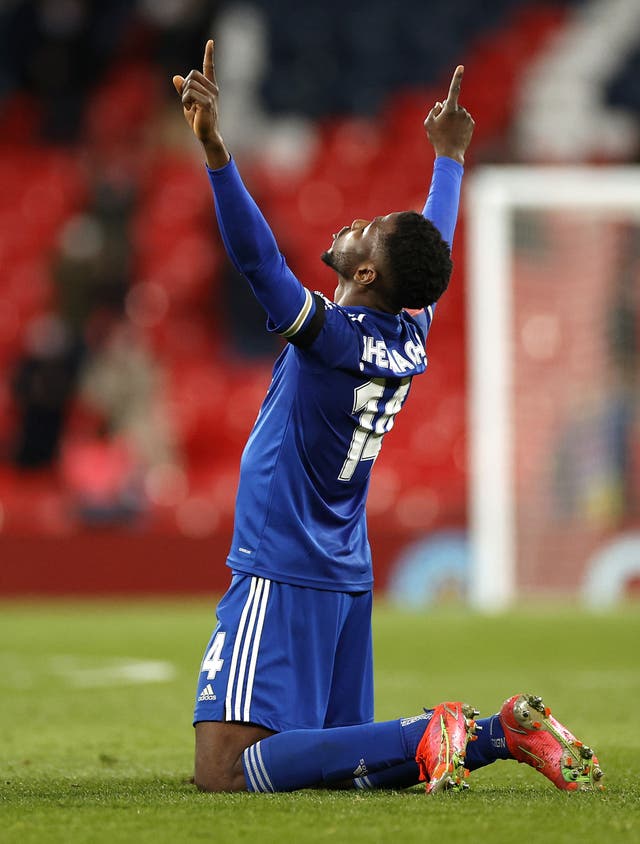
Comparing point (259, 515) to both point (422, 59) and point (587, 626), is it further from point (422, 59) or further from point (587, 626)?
point (422, 59)

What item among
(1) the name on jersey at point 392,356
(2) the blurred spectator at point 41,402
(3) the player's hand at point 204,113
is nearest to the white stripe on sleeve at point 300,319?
(1) the name on jersey at point 392,356

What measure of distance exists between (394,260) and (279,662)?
101 cm

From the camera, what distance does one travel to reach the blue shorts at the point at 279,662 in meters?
3.53

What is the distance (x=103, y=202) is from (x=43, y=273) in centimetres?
94

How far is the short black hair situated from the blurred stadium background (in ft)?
25.1

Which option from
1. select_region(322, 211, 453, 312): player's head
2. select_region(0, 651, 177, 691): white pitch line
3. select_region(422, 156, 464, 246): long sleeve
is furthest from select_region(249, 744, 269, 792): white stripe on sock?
select_region(0, 651, 177, 691): white pitch line

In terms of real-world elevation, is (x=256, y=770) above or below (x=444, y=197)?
below

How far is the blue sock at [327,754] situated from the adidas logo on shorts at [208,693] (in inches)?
6.3

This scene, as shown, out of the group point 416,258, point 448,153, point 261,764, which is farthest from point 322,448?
point 448,153

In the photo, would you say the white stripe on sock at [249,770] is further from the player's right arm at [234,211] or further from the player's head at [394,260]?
the player's head at [394,260]

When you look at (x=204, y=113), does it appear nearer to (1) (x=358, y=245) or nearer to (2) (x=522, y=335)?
(1) (x=358, y=245)

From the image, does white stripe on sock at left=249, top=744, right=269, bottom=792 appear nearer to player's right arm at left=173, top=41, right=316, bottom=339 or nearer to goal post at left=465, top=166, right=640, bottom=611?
player's right arm at left=173, top=41, right=316, bottom=339

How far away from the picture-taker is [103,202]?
14461 millimetres

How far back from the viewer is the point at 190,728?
207 inches
